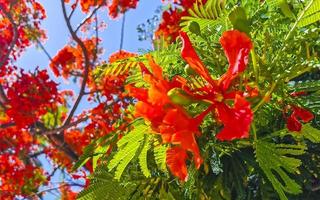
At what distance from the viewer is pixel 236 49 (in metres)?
1.12

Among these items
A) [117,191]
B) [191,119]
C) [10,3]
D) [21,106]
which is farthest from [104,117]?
[191,119]

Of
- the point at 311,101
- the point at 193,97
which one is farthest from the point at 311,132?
the point at 193,97

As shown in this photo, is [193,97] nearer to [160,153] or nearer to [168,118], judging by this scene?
[168,118]

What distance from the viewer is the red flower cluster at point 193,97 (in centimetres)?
104

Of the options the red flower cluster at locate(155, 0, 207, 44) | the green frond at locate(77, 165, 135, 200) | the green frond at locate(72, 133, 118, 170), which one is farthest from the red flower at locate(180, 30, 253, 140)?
the red flower cluster at locate(155, 0, 207, 44)

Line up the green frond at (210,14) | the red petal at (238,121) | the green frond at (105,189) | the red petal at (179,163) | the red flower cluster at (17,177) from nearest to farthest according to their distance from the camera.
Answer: the red petal at (238,121)
the red petal at (179,163)
the green frond at (210,14)
the green frond at (105,189)
the red flower cluster at (17,177)

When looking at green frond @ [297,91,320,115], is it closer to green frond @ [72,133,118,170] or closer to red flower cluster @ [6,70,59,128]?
green frond @ [72,133,118,170]

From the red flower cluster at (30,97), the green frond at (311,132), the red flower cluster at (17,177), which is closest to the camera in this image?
the green frond at (311,132)

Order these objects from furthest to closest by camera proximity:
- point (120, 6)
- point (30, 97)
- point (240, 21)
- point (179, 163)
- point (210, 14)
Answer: point (120, 6) < point (30, 97) < point (210, 14) < point (240, 21) < point (179, 163)

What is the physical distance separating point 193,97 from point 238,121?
0.53 ft

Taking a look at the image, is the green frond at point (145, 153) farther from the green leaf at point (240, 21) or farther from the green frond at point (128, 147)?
the green leaf at point (240, 21)

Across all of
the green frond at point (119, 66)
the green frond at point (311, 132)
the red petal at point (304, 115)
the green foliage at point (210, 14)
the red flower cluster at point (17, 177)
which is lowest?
the green frond at point (311, 132)

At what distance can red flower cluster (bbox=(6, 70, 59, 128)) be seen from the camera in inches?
287

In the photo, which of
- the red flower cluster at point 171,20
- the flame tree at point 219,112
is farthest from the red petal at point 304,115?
the red flower cluster at point 171,20
